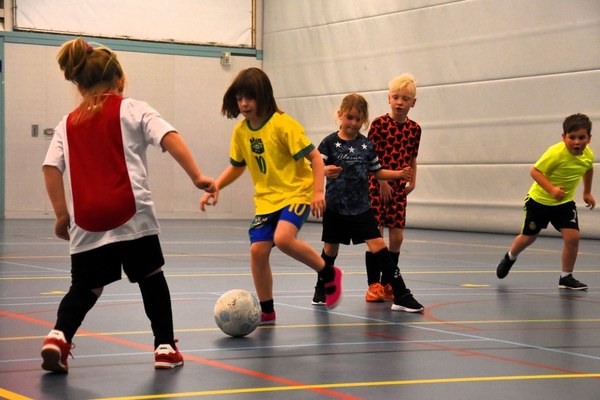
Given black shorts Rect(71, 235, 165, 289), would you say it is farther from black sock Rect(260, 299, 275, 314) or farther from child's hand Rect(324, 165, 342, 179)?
child's hand Rect(324, 165, 342, 179)

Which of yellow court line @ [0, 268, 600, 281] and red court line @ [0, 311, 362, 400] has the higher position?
yellow court line @ [0, 268, 600, 281]

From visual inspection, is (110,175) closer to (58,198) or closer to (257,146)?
(58,198)

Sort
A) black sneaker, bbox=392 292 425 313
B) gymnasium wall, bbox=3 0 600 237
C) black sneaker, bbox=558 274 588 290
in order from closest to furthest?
1. black sneaker, bbox=392 292 425 313
2. black sneaker, bbox=558 274 588 290
3. gymnasium wall, bbox=3 0 600 237

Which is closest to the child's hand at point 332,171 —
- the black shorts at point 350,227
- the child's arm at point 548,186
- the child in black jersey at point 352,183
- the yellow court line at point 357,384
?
the child in black jersey at point 352,183

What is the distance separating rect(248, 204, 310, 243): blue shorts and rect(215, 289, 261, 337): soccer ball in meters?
0.58

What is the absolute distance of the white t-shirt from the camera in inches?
172

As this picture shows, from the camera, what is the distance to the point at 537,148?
1628 centimetres

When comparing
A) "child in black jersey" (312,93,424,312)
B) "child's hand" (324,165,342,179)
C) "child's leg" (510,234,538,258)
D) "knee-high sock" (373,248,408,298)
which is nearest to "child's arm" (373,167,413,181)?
"child in black jersey" (312,93,424,312)

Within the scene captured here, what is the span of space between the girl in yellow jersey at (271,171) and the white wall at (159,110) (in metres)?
14.3

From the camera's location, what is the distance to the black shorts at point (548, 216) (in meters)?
8.27

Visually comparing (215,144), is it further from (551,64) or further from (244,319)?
(244,319)

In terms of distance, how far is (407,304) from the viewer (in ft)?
21.1

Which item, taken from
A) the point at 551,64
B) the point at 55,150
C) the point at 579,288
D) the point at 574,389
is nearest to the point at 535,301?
the point at 579,288

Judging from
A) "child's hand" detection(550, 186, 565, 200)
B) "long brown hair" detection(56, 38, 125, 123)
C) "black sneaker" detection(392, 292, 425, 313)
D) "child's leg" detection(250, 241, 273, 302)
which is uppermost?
"long brown hair" detection(56, 38, 125, 123)
